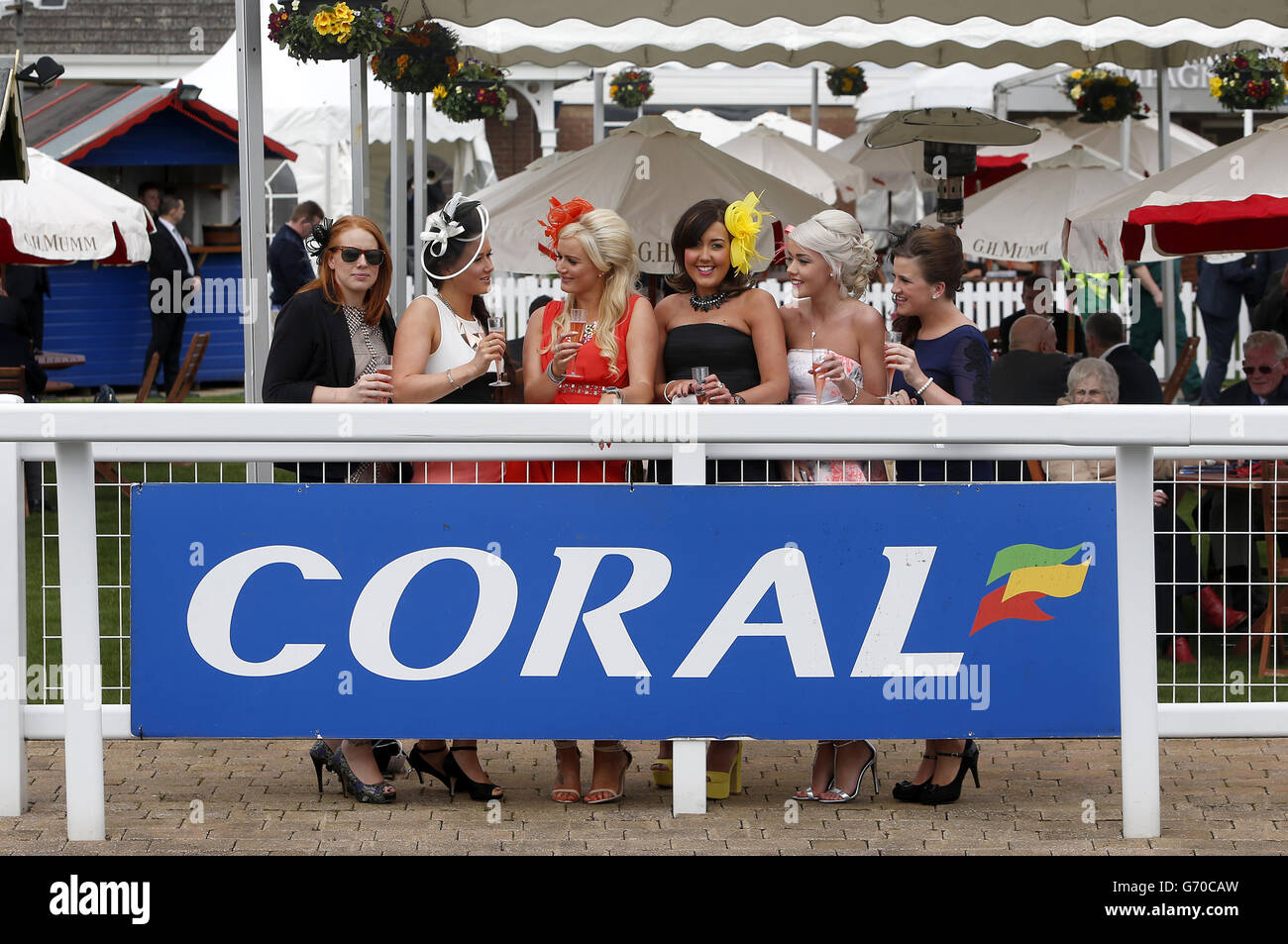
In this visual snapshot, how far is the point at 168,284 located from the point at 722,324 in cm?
1297

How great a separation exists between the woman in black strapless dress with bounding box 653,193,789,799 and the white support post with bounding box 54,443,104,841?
1665mm

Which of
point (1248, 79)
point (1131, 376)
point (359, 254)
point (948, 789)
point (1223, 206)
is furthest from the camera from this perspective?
point (1248, 79)

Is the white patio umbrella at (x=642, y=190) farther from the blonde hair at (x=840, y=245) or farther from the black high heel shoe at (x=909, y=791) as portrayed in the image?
the black high heel shoe at (x=909, y=791)

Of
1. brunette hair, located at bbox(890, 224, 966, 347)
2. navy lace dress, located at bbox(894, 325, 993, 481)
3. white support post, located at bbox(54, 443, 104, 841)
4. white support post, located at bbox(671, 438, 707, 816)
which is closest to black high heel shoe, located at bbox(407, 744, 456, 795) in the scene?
white support post, located at bbox(671, 438, 707, 816)

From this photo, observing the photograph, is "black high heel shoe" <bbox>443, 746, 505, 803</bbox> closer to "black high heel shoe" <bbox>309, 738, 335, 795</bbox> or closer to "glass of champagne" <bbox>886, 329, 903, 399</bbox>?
"black high heel shoe" <bbox>309, 738, 335, 795</bbox>

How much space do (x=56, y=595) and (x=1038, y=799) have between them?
2886 millimetres

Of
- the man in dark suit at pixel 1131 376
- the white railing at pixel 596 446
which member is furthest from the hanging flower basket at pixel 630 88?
the white railing at pixel 596 446

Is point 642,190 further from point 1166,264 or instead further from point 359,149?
point 1166,264

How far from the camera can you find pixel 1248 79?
48.6ft

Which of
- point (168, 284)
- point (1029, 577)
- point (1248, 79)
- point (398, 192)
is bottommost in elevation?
point (1029, 577)

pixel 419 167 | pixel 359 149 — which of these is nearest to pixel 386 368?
pixel 359 149

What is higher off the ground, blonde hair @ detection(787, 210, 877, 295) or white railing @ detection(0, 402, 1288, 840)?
blonde hair @ detection(787, 210, 877, 295)

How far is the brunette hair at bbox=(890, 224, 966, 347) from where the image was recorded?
5430mm
